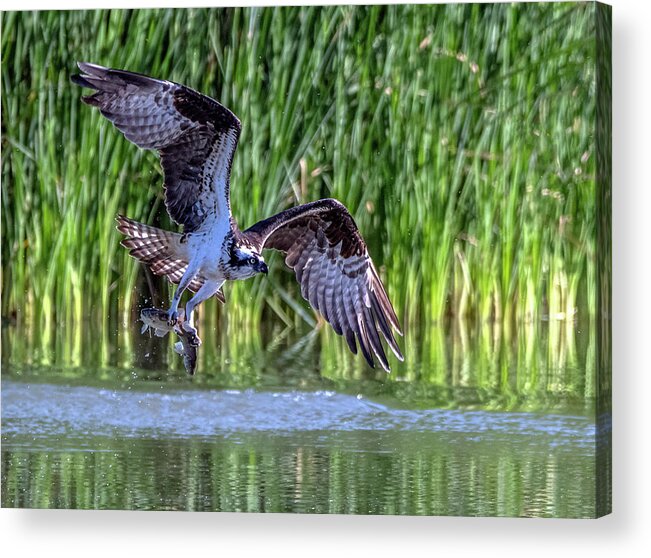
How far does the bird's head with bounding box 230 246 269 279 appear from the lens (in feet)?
23.7

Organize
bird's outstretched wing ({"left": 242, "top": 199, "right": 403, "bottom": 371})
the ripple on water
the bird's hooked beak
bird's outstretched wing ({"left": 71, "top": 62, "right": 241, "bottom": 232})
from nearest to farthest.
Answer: bird's outstretched wing ({"left": 71, "top": 62, "right": 241, "bottom": 232}), the bird's hooked beak, the ripple on water, bird's outstretched wing ({"left": 242, "top": 199, "right": 403, "bottom": 371})

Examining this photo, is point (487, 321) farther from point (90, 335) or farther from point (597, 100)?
point (90, 335)

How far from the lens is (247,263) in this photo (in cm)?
725

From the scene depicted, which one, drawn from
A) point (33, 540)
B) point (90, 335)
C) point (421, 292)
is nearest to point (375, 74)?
point (421, 292)

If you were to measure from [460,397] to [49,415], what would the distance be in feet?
5.74

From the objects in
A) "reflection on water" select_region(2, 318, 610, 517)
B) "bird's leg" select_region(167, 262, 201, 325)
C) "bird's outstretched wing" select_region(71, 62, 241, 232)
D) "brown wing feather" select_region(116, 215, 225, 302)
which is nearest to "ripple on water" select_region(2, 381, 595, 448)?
"reflection on water" select_region(2, 318, 610, 517)

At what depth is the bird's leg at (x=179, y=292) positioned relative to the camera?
7.36 m

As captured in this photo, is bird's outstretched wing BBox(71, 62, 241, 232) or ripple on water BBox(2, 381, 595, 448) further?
ripple on water BBox(2, 381, 595, 448)

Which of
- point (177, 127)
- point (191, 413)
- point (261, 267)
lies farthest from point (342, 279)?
point (177, 127)

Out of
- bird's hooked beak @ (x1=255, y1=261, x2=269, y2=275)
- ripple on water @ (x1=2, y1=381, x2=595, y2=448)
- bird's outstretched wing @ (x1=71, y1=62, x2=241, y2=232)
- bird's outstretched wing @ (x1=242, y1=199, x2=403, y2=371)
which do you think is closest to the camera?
bird's outstretched wing @ (x1=71, y1=62, x2=241, y2=232)

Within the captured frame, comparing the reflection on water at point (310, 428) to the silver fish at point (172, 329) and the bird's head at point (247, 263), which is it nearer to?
the silver fish at point (172, 329)

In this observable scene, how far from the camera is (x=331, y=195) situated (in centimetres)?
745

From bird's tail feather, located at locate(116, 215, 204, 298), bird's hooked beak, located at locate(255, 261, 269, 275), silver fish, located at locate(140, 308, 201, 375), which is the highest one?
bird's tail feather, located at locate(116, 215, 204, 298)

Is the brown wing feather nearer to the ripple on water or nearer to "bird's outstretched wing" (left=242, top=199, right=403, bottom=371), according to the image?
"bird's outstretched wing" (left=242, top=199, right=403, bottom=371)
